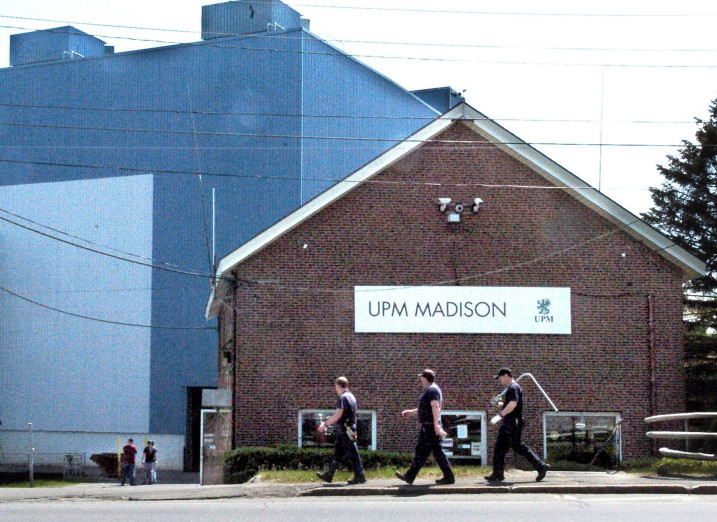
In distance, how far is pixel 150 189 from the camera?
144 feet

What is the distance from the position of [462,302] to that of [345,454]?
10.0 metres

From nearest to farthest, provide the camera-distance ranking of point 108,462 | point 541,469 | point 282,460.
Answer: point 541,469 → point 282,460 → point 108,462

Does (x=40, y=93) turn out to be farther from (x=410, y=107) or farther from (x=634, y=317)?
(x=634, y=317)

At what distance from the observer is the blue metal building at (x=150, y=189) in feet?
140

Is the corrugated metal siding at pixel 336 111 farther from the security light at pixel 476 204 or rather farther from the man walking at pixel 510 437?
the man walking at pixel 510 437

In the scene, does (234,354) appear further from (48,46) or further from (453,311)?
(48,46)

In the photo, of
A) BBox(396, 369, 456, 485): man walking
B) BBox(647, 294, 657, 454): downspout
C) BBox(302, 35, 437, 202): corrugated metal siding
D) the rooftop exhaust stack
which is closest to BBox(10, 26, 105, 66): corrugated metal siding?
the rooftop exhaust stack

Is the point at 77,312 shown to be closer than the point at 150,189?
No

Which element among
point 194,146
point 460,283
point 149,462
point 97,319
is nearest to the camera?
point 460,283

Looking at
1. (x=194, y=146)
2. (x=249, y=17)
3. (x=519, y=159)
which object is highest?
(x=249, y=17)

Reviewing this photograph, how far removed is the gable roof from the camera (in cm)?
2373

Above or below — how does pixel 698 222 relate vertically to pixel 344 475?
above

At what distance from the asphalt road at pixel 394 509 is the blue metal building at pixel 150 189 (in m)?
29.9

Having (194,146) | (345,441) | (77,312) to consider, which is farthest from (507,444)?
(77,312)
